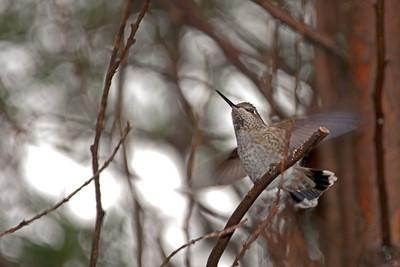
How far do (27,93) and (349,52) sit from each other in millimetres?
2237

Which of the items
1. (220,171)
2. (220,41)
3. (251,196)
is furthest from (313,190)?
(220,41)

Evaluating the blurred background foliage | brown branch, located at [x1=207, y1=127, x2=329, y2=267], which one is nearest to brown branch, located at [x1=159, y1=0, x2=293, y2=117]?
the blurred background foliage

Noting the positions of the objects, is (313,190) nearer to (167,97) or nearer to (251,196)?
(251,196)

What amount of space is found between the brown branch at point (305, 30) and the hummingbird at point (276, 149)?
1.51ft

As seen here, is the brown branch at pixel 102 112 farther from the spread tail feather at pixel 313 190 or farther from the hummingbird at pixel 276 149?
the spread tail feather at pixel 313 190

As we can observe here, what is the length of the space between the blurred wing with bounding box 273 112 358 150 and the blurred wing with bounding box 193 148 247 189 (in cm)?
36

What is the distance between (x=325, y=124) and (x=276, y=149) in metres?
0.31

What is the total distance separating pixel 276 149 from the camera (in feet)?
12.7

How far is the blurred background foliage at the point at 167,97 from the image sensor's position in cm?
445

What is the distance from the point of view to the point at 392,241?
4.19 m

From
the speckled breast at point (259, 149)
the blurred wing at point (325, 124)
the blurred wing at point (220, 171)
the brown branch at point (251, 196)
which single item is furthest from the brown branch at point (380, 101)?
the blurred wing at point (220, 171)

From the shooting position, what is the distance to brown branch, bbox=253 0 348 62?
397cm

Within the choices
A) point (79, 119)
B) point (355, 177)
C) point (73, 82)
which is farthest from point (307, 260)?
point (73, 82)

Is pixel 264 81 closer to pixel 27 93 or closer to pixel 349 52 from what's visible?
pixel 349 52
